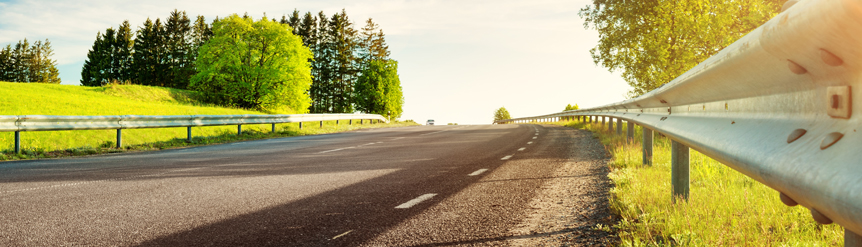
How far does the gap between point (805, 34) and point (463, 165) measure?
705 cm

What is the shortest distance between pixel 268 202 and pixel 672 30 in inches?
947

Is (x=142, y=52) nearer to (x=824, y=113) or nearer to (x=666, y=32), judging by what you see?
(x=666, y=32)

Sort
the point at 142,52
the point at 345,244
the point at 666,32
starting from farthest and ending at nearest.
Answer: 1. the point at 142,52
2. the point at 666,32
3. the point at 345,244

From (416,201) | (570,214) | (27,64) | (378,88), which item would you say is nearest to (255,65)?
(378,88)

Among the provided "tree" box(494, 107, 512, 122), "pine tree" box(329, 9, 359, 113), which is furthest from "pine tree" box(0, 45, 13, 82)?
"tree" box(494, 107, 512, 122)

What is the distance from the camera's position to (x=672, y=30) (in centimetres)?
2483

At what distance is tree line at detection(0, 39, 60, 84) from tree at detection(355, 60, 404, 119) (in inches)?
2697

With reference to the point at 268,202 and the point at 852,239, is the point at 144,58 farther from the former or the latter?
the point at 852,239

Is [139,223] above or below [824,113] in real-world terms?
below

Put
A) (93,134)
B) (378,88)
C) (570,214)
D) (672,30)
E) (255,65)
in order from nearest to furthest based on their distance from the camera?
(570,214) → (93,134) → (672,30) → (255,65) → (378,88)

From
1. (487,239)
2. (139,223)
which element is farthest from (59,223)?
(487,239)

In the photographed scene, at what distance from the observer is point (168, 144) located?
47.9 feet

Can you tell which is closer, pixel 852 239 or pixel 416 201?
pixel 852 239

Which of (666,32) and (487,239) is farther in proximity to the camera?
(666,32)
